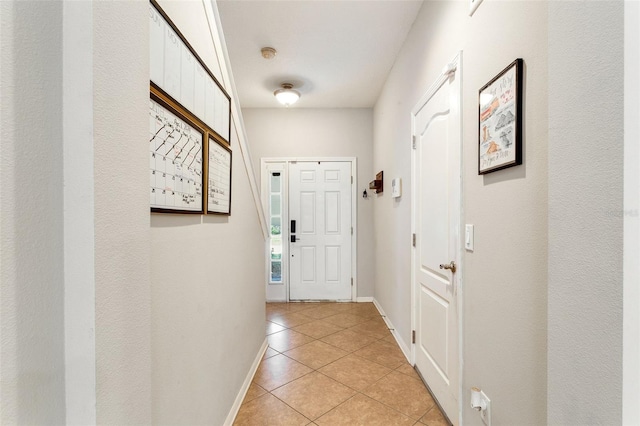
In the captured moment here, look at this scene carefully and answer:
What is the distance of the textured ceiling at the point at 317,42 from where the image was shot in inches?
88.1

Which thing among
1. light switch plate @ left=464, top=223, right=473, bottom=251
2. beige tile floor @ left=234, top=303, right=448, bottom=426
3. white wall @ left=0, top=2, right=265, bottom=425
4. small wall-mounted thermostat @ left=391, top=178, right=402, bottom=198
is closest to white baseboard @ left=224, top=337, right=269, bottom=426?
beige tile floor @ left=234, top=303, right=448, bottom=426

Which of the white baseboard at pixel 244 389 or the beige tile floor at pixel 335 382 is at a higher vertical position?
the white baseboard at pixel 244 389

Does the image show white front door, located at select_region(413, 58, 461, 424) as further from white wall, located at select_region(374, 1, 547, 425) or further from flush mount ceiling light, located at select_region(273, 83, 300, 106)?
flush mount ceiling light, located at select_region(273, 83, 300, 106)

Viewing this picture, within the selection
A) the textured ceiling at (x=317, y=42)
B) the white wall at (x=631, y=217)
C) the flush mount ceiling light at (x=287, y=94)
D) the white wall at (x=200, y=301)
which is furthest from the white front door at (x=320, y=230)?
the white wall at (x=631, y=217)

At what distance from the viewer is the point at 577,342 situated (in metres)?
0.71

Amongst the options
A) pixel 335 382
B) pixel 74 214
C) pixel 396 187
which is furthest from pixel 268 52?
pixel 335 382

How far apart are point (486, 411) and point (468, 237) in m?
0.80

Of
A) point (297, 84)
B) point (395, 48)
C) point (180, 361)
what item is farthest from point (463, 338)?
point (297, 84)

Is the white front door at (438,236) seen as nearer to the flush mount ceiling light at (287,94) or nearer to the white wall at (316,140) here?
the flush mount ceiling light at (287,94)

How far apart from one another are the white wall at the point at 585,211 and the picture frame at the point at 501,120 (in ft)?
1.08

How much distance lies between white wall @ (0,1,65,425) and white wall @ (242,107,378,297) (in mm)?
3806

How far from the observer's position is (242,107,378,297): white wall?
4316mm

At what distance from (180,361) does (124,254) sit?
2.24 ft

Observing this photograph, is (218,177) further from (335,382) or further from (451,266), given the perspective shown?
(335,382)
